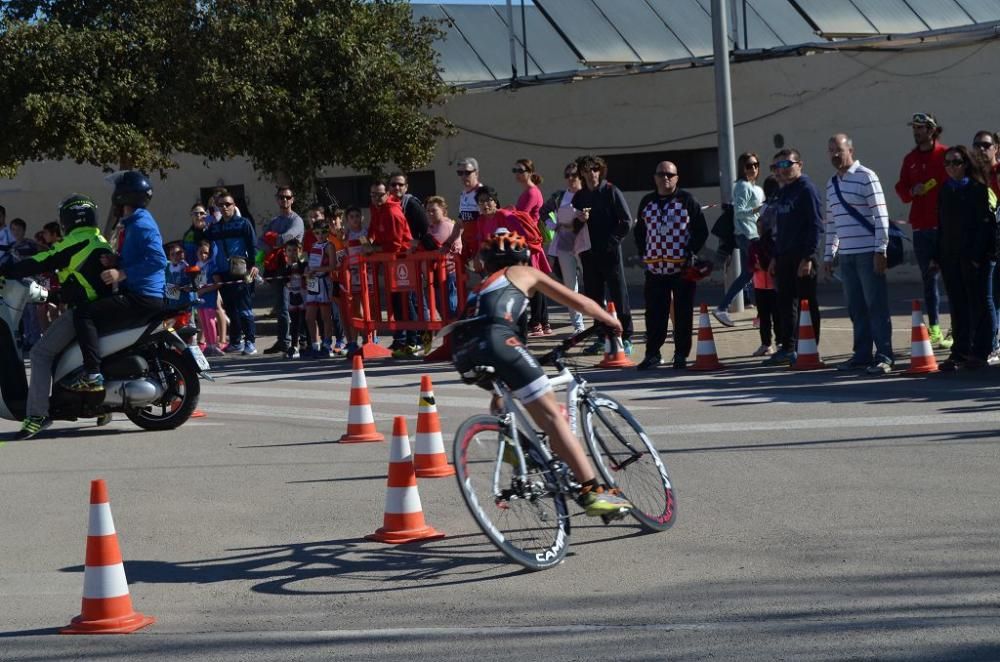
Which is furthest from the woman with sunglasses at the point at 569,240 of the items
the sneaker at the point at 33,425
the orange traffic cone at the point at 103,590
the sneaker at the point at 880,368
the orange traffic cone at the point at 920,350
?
the orange traffic cone at the point at 103,590

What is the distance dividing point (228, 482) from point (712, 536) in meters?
3.51

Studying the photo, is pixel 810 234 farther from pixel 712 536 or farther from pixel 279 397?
pixel 712 536

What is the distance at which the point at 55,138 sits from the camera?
24703 mm

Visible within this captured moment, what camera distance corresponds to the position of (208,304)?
18.6 meters

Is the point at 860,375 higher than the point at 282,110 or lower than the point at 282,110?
lower

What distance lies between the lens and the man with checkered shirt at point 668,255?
14469 millimetres

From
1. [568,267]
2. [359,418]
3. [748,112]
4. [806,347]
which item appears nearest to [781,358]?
[806,347]

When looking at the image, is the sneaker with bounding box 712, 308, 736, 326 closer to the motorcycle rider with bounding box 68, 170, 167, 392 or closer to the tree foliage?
the motorcycle rider with bounding box 68, 170, 167, 392

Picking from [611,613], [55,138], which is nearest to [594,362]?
[611,613]

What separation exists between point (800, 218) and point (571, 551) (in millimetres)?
7146

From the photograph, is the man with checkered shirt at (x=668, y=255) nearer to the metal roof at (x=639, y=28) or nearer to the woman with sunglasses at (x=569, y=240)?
the woman with sunglasses at (x=569, y=240)

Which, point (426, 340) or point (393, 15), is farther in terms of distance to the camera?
point (393, 15)

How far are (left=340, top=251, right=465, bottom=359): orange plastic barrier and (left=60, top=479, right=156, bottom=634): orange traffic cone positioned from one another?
10.0m

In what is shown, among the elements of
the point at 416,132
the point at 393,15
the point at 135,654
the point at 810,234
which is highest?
the point at 393,15
